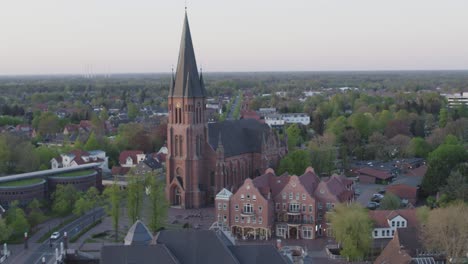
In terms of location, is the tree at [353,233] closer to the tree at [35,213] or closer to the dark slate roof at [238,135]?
the dark slate roof at [238,135]

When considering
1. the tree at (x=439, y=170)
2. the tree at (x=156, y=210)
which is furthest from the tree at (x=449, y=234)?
the tree at (x=439, y=170)

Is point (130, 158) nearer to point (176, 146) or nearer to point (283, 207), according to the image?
point (176, 146)

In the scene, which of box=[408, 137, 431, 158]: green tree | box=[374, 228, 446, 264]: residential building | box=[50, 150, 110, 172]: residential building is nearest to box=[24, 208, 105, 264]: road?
box=[50, 150, 110, 172]: residential building

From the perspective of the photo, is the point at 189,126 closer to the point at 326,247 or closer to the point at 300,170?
the point at 300,170

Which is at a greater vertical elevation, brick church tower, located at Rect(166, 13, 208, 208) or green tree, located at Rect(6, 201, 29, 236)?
brick church tower, located at Rect(166, 13, 208, 208)

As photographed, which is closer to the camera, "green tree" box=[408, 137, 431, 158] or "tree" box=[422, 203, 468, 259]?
"tree" box=[422, 203, 468, 259]

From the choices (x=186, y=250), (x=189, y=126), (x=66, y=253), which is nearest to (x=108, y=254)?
(x=186, y=250)

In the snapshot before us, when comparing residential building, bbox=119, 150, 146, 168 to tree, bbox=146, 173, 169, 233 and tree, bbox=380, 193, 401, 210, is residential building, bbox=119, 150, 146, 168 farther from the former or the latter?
tree, bbox=380, 193, 401, 210

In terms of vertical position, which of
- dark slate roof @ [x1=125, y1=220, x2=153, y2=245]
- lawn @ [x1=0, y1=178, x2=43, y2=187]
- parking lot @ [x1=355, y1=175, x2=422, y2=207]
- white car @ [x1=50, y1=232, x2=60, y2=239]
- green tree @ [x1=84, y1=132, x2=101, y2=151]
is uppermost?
dark slate roof @ [x1=125, y1=220, x2=153, y2=245]
